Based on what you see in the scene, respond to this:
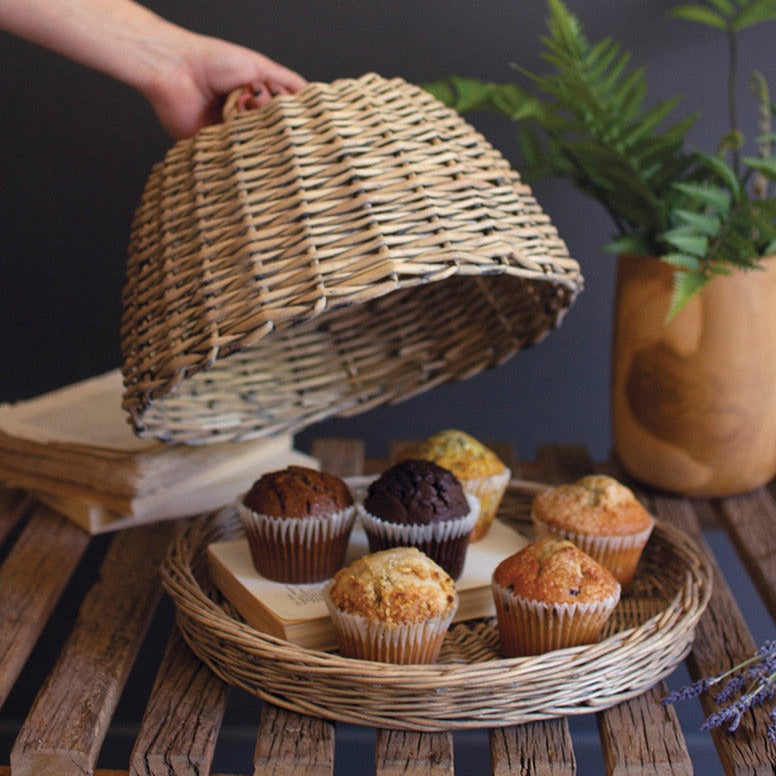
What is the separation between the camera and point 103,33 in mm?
1313

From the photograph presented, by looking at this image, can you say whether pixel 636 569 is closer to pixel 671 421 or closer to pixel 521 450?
pixel 671 421

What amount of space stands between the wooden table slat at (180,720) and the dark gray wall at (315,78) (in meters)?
0.94

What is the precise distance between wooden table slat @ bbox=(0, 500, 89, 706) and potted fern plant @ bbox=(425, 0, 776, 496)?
814 millimetres

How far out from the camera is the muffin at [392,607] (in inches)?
38.2

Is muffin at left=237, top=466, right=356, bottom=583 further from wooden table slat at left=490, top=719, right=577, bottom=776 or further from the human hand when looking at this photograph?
the human hand

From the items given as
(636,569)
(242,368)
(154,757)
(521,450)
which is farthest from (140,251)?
(521,450)

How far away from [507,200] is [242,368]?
469mm

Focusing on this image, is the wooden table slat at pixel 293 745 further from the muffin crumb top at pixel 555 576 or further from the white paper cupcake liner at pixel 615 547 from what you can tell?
the white paper cupcake liner at pixel 615 547

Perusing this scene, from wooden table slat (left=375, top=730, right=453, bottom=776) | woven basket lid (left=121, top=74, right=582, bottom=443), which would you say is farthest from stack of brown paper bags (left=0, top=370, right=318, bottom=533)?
wooden table slat (left=375, top=730, right=453, bottom=776)

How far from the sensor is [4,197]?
180 cm

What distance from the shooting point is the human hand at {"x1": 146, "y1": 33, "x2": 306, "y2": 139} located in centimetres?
134

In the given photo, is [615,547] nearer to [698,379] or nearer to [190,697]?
[698,379]

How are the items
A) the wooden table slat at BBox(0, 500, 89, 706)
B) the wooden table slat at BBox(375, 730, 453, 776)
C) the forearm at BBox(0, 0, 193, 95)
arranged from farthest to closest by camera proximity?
the forearm at BBox(0, 0, 193, 95) < the wooden table slat at BBox(0, 500, 89, 706) < the wooden table slat at BBox(375, 730, 453, 776)

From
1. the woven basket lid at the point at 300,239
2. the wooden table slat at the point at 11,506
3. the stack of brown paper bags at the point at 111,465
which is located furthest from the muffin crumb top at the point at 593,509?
the wooden table slat at the point at 11,506
